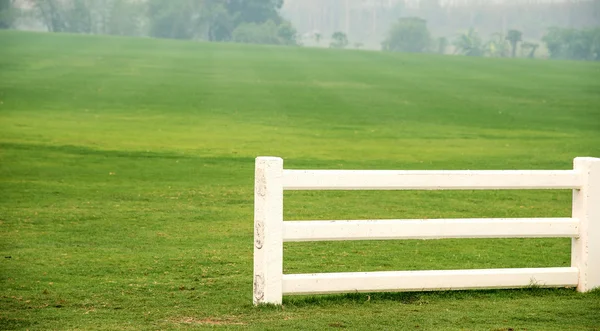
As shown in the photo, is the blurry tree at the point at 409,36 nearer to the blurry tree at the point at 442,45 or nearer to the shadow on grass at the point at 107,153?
the blurry tree at the point at 442,45

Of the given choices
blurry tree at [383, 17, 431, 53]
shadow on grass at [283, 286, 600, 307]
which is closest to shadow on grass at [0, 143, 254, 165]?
shadow on grass at [283, 286, 600, 307]

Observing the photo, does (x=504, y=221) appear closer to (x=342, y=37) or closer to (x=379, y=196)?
(x=379, y=196)

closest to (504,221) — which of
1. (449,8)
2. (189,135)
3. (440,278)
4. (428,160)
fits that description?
(440,278)

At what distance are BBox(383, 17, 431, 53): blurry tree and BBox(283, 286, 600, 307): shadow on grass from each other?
9052cm

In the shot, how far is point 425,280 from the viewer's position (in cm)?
A: 763

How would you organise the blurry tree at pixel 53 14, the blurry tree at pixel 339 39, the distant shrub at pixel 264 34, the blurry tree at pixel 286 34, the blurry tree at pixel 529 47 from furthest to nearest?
the blurry tree at pixel 286 34 → the distant shrub at pixel 264 34 → the blurry tree at pixel 53 14 → the blurry tree at pixel 339 39 → the blurry tree at pixel 529 47

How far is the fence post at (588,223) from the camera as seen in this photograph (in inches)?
307

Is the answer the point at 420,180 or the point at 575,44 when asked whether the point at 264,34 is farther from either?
the point at 420,180

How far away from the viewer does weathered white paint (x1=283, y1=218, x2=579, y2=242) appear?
289 inches

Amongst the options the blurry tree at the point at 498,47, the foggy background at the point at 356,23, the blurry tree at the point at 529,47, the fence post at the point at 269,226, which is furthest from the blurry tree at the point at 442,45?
the fence post at the point at 269,226

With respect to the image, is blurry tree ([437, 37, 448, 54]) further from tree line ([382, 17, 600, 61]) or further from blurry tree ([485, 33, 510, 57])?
blurry tree ([485, 33, 510, 57])

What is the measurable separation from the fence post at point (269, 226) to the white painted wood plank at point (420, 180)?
0.34 feet

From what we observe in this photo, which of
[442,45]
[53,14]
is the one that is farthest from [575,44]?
[53,14]

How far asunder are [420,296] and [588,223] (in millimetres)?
1429
